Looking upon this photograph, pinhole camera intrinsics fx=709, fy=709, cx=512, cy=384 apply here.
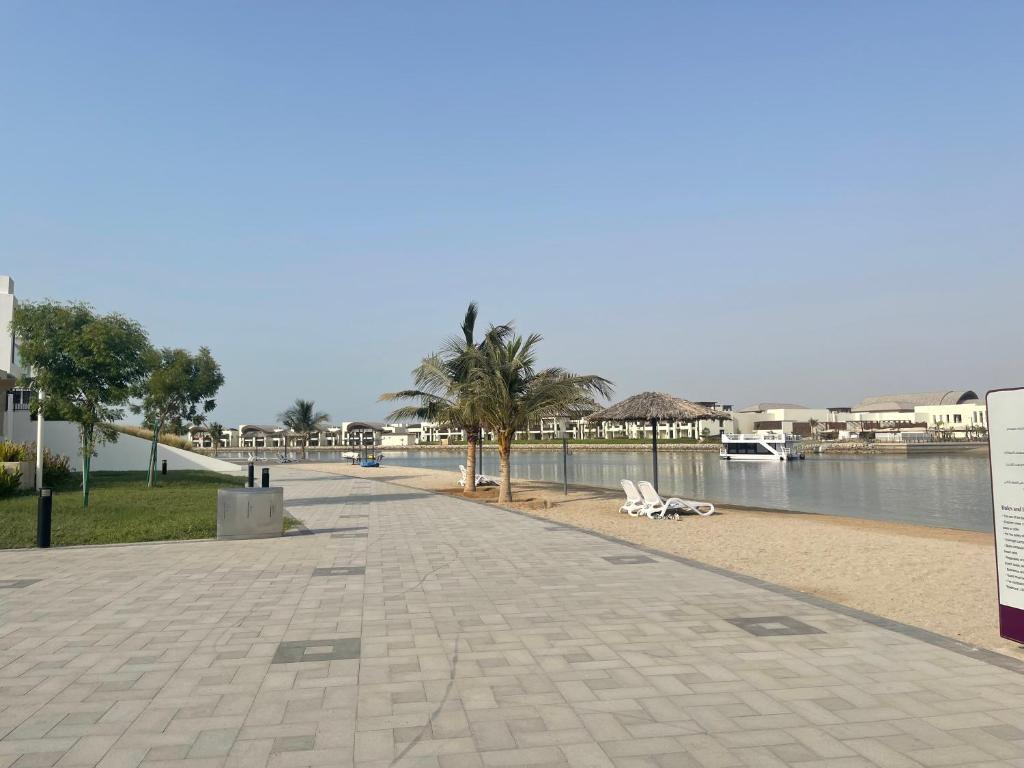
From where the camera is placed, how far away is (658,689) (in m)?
4.45

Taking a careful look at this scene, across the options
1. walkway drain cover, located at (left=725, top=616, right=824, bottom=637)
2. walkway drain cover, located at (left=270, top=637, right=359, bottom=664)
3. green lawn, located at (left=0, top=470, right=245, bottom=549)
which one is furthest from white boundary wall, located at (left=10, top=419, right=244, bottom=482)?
walkway drain cover, located at (left=725, top=616, right=824, bottom=637)

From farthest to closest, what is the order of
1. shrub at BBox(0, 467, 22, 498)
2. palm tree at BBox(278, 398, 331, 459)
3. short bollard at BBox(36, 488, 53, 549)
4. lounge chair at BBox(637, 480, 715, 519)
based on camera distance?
palm tree at BBox(278, 398, 331, 459) < shrub at BBox(0, 467, 22, 498) < lounge chair at BBox(637, 480, 715, 519) < short bollard at BBox(36, 488, 53, 549)

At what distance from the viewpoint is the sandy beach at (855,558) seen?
6992 mm

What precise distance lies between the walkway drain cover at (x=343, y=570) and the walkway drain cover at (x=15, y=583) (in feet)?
10.3

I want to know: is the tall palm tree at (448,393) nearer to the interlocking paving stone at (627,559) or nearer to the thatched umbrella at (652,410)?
the thatched umbrella at (652,410)

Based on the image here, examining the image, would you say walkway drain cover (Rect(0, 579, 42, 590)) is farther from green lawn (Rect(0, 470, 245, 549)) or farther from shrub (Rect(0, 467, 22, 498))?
shrub (Rect(0, 467, 22, 498))

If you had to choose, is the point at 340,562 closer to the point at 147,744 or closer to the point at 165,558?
the point at 165,558

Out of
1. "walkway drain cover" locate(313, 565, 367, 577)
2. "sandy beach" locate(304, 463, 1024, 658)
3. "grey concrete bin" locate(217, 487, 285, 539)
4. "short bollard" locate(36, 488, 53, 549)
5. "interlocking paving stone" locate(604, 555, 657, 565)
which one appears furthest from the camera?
"grey concrete bin" locate(217, 487, 285, 539)

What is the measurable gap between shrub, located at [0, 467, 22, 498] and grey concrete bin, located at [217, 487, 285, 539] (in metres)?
9.43

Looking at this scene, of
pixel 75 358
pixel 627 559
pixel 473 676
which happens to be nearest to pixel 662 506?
pixel 627 559

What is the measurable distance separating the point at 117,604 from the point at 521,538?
6.11 meters

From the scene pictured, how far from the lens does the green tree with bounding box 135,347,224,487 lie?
91.8 feet

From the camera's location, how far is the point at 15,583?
811 cm

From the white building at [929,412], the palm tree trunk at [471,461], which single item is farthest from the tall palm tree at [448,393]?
the white building at [929,412]
